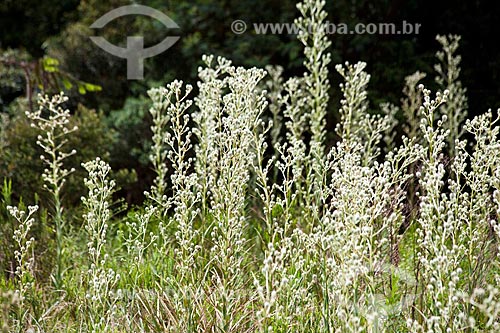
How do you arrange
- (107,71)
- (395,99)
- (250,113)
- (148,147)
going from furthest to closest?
(107,71), (148,147), (395,99), (250,113)

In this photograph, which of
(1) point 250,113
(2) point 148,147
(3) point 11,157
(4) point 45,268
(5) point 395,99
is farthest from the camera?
(2) point 148,147

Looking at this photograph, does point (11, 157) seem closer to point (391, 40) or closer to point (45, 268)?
point (45, 268)

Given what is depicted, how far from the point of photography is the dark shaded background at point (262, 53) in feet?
27.9

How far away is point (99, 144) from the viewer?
7176 mm

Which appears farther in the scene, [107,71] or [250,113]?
[107,71]

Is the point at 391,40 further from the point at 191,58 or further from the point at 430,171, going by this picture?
the point at 430,171

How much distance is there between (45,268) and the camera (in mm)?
4816

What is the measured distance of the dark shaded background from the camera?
8.50 metres

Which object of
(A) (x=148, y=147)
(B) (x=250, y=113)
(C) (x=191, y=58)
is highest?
(C) (x=191, y=58)

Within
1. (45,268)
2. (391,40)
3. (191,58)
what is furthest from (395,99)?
(45,268)

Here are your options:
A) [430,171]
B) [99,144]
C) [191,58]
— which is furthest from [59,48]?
[430,171]

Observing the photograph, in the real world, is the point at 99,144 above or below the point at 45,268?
above

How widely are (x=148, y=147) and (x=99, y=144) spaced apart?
157cm

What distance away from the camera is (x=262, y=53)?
30.1 ft
